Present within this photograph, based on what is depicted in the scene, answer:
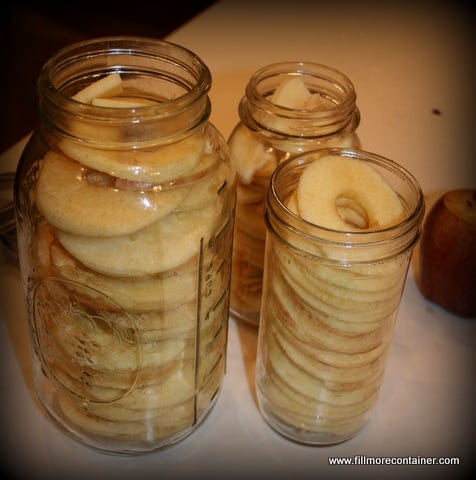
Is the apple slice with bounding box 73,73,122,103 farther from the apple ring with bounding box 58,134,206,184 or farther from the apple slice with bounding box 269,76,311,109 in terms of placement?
the apple slice with bounding box 269,76,311,109

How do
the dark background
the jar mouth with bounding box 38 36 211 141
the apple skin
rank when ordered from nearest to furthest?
the jar mouth with bounding box 38 36 211 141 → the apple skin → the dark background

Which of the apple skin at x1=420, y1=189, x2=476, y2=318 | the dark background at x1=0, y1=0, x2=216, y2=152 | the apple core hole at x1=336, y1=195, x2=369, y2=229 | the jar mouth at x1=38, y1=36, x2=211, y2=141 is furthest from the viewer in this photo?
the dark background at x1=0, y1=0, x2=216, y2=152

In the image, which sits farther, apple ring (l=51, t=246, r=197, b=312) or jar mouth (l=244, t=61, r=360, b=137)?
jar mouth (l=244, t=61, r=360, b=137)

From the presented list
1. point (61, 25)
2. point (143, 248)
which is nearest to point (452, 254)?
point (143, 248)

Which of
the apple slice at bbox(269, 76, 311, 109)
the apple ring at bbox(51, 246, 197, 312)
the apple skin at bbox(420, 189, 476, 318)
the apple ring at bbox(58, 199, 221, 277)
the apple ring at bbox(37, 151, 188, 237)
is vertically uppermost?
the apple ring at bbox(37, 151, 188, 237)

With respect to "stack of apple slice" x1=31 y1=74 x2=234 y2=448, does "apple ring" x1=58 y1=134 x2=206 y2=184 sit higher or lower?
higher

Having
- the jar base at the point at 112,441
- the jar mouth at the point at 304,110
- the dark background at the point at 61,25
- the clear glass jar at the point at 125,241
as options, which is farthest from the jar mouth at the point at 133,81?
the dark background at the point at 61,25

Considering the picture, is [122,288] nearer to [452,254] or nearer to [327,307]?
[327,307]

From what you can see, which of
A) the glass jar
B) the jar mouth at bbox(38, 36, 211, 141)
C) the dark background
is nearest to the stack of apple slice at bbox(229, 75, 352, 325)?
the glass jar
